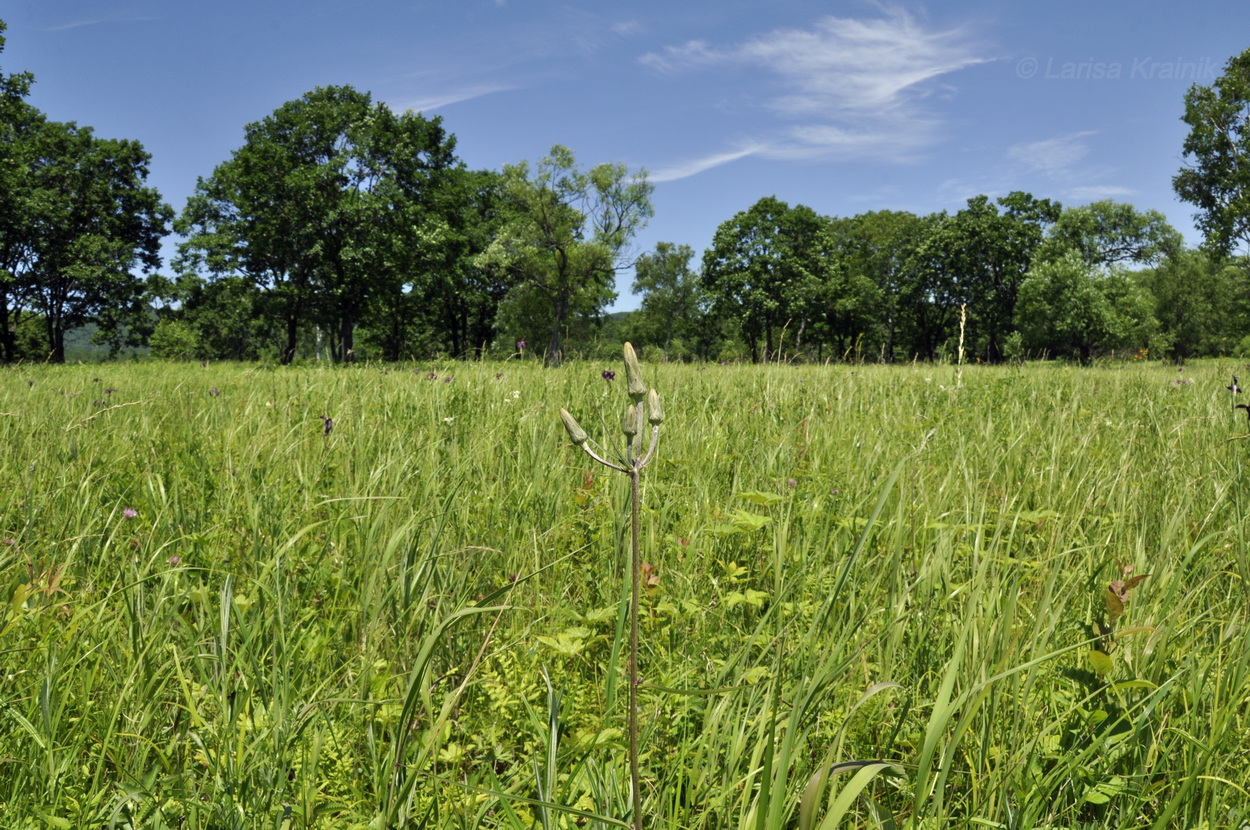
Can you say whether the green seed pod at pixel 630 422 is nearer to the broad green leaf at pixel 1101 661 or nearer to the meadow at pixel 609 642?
the meadow at pixel 609 642

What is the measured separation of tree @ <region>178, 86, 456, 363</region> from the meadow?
79.0 feet

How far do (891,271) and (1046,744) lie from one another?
56313mm

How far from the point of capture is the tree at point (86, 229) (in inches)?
1201

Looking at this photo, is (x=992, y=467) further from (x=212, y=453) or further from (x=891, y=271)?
(x=891, y=271)

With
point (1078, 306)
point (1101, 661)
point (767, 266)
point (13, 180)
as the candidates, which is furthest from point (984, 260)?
point (13, 180)

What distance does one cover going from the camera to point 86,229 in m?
32.9

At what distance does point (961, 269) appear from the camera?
141 ft

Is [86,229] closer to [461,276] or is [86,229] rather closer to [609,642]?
[461,276]

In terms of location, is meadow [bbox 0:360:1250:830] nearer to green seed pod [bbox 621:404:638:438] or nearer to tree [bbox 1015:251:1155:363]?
green seed pod [bbox 621:404:638:438]

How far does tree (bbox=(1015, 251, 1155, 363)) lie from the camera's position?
112ft

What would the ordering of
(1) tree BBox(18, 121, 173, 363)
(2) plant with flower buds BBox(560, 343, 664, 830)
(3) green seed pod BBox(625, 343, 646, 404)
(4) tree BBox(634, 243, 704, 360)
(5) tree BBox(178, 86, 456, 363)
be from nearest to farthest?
(2) plant with flower buds BBox(560, 343, 664, 830), (3) green seed pod BBox(625, 343, 646, 404), (5) tree BBox(178, 86, 456, 363), (1) tree BBox(18, 121, 173, 363), (4) tree BBox(634, 243, 704, 360)

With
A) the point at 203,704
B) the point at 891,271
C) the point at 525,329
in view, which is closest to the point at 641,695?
the point at 203,704

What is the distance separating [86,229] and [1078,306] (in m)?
52.4

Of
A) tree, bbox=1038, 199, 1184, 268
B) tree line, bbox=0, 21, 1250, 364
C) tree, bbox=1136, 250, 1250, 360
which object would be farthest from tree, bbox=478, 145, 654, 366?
tree, bbox=1136, 250, 1250, 360
